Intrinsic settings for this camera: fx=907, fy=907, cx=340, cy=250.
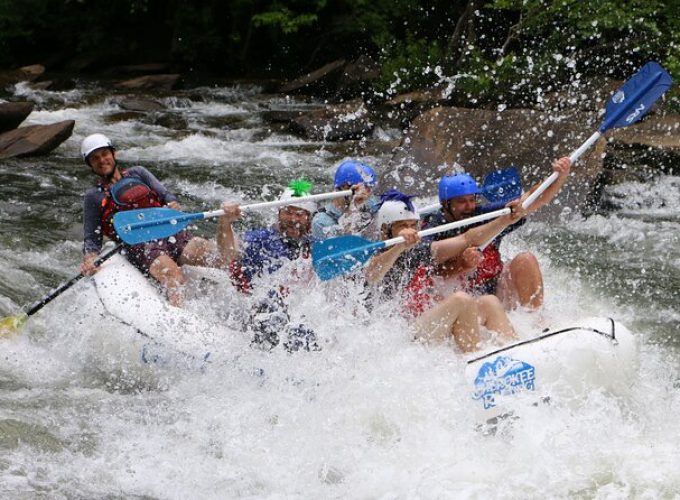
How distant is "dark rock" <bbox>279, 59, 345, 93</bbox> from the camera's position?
1554 centimetres

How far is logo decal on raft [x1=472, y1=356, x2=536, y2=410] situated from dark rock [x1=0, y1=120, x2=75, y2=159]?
762 cm

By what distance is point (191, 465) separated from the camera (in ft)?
13.7

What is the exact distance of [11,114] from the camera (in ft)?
36.1

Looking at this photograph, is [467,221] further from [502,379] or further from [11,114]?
[11,114]

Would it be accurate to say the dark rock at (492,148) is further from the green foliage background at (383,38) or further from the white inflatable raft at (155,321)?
the white inflatable raft at (155,321)

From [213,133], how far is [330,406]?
8.32 metres

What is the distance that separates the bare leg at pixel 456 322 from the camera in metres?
4.46

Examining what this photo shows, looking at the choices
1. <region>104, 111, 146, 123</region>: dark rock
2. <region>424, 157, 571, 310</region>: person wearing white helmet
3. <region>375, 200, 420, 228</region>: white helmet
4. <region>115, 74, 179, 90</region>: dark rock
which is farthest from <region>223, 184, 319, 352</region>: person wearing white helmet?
<region>115, 74, 179, 90</region>: dark rock

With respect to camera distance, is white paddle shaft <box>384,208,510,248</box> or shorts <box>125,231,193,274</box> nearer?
white paddle shaft <box>384,208,510,248</box>

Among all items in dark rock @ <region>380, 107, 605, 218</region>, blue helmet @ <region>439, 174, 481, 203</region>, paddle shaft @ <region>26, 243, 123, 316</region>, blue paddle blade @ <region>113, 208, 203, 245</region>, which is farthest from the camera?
dark rock @ <region>380, 107, 605, 218</region>

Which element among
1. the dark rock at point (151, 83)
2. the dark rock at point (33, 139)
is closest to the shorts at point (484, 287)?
the dark rock at point (33, 139)

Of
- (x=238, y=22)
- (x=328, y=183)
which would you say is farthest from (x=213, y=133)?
(x=238, y=22)

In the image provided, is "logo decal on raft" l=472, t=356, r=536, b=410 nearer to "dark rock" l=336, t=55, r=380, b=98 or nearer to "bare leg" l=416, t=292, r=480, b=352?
"bare leg" l=416, t=292, r=480, b=352

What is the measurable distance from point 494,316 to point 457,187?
0.75m
